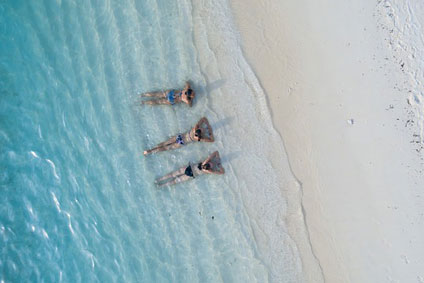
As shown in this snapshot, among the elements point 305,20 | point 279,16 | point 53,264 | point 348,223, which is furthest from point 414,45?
point 53,264

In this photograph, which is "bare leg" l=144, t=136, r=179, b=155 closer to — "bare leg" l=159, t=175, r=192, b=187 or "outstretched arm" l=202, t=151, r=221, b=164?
"bare leg" l=159, t=175, r=192, b=187

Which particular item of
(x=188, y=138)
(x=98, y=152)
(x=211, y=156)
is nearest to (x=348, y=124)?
(x=211, y=156)

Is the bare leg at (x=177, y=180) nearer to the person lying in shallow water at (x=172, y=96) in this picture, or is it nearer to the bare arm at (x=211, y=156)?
the bare arm at (x=211, y=156)

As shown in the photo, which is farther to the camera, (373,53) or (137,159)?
(137,159)

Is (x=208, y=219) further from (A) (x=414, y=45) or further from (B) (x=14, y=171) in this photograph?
(A) (x=414, y=45)

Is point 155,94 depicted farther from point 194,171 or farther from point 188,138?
point 194,171

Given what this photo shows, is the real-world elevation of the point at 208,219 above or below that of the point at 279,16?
below

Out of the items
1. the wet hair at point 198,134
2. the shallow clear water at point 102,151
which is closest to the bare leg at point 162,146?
the shallow clear water at point 102,151
